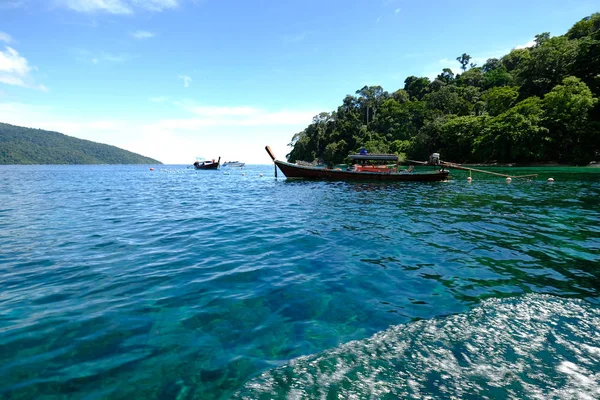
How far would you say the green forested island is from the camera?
171 ft

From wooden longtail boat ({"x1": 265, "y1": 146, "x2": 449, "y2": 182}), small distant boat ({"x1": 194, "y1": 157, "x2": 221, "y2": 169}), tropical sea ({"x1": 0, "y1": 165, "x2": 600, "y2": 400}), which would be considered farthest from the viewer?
small distant boat ({"x1": 194, "y1": 157, "x2": 221, "y2": 169})

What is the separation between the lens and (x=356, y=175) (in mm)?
34688

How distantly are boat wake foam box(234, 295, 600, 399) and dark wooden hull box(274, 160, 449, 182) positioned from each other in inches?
1158

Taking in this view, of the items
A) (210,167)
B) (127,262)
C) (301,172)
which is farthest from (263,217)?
(210,167)

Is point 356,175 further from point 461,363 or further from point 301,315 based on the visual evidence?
point 461,363

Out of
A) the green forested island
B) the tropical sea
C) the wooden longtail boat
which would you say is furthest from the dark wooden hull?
the green forested island

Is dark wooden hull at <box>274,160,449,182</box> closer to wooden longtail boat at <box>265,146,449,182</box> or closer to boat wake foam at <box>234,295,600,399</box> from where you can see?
wooden longtail boat at <box>265,146,449,182</box>

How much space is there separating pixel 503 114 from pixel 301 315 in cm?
7222

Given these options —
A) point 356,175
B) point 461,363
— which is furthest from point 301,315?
point 356,175

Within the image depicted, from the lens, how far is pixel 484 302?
5328 mm

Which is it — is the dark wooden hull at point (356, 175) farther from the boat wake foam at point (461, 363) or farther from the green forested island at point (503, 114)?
the green forested island at point (503, 114)

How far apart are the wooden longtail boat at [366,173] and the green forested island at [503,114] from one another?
115 feet

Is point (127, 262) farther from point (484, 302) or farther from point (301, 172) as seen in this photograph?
point (301, 172)

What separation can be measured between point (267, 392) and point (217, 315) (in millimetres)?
2047
